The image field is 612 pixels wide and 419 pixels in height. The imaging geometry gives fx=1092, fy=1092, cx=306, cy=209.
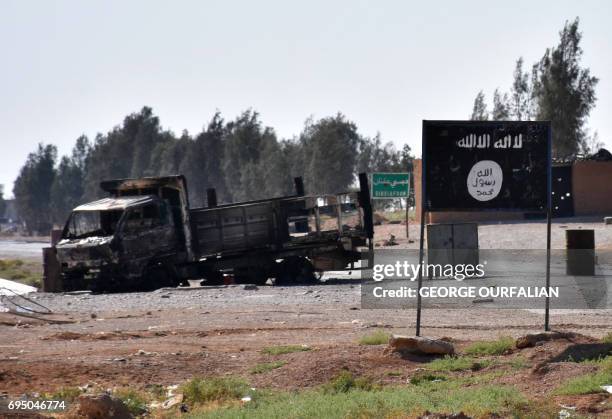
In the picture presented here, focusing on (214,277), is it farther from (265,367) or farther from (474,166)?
(265,367)

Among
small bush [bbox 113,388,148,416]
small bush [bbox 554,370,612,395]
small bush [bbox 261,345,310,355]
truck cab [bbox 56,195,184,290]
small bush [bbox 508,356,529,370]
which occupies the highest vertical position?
truck cab [bbox 56,195,184,290]

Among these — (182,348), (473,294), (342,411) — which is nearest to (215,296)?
(473,294)

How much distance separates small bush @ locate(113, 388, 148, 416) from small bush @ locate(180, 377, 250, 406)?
0.45m

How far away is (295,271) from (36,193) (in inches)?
5220

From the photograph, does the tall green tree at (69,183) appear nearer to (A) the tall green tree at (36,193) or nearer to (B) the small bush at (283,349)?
(A) the tall green tree at (36,193)

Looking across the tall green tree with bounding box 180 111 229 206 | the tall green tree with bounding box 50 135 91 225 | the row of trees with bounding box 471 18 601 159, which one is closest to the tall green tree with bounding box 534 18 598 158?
the row of trees with bounding box 471 18 601 159

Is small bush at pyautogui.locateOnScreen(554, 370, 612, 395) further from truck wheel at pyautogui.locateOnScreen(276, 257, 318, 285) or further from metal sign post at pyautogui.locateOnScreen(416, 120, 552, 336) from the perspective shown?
truck wheel at pyautogui.locateOnScreen(276, 257, 318, 285)

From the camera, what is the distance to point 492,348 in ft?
44.0

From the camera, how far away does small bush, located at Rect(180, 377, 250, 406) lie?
37.3 feet

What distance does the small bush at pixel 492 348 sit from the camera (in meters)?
13.3

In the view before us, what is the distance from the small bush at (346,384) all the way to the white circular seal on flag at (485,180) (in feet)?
11.9

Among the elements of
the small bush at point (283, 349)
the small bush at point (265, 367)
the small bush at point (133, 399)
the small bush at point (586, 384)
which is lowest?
the small bush at point (133, 399)

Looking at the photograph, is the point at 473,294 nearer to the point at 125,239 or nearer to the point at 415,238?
the point at 125,239

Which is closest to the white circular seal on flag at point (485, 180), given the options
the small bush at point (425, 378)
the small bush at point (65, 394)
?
the small bush at point (425, 378)
